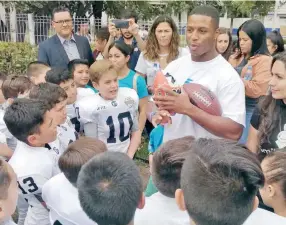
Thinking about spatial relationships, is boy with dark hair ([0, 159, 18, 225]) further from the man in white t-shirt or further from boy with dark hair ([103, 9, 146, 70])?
boy with dark hair ([103, 9, 146, 70])

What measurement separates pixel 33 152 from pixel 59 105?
2.05ft

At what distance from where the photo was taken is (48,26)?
11.9 meters

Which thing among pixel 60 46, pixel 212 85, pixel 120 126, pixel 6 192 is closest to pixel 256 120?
pixel 212 85

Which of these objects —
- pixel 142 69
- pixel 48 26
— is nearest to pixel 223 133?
pixel 142 69

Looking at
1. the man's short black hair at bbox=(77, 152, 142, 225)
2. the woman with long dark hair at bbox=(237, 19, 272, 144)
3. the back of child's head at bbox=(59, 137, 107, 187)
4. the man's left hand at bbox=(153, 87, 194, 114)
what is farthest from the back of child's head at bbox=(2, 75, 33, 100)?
the man's short black hair at bbox=(77, 152, 142, 225)

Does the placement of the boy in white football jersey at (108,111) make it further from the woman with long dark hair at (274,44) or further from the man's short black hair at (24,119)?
the woman with long dark hair at (274,44)

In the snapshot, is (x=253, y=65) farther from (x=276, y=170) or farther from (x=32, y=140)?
(x=32, y=140)

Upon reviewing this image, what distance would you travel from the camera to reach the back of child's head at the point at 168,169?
6.24ft

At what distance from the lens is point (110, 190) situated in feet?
5.36

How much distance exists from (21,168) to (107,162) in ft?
3.19

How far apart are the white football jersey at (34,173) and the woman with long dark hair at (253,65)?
75.1 inches

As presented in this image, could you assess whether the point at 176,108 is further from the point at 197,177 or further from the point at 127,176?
the point at 197,177

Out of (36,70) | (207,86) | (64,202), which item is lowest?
(64,202)

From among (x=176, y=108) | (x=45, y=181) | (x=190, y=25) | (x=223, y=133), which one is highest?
(x=190, y=25)
